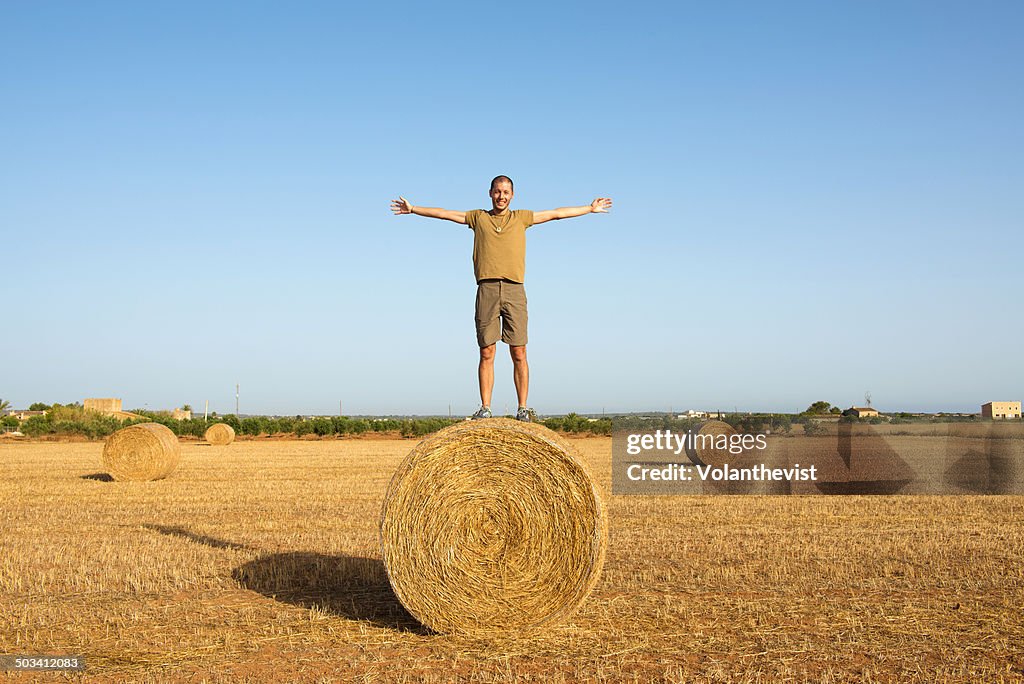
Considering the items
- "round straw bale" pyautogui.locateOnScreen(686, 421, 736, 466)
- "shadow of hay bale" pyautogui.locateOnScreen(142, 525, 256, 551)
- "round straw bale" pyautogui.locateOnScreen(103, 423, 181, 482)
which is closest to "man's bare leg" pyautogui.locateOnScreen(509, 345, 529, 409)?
"shadow of hay bale" pyautogui.locateOnScreen(142, 525, 256, 551)

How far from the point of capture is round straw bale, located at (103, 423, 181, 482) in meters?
23.5

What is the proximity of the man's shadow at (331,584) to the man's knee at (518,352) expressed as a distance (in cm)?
247

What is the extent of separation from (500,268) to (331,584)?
401cm

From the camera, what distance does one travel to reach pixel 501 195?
8562mm

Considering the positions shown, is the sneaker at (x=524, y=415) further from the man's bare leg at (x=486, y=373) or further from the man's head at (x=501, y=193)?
the man's head at (x=501, y=193)

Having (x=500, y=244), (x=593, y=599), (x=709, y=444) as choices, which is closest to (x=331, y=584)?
(x=593, y=599)

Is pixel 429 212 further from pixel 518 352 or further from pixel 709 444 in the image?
pixel 709 444

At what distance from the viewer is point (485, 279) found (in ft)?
27.8

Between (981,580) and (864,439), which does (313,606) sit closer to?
(981,580)

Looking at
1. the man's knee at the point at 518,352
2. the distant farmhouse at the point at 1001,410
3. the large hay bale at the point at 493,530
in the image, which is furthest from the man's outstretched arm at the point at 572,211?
the distant farmhouse at the point at 1001,410

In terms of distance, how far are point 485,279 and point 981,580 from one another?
6152mm

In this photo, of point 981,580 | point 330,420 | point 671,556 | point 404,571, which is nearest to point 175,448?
point 671,556

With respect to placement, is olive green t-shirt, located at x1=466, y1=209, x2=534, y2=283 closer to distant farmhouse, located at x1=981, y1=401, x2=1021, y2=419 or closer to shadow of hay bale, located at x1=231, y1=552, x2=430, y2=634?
shadow of hay bale, located at x1=231, y1=552, x2=430, y2=634

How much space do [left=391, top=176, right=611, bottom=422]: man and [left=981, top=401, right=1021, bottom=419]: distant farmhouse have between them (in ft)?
114
